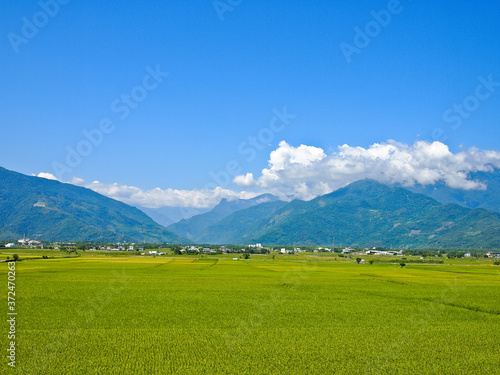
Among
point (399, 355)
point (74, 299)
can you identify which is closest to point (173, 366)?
point (399, 355)

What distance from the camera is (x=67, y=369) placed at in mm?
15234

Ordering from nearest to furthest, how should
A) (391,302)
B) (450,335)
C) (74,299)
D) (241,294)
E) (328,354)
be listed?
1. (328,354)
2. (450,335)
3. (74,299)
4. (391,302)
5. (241,294)

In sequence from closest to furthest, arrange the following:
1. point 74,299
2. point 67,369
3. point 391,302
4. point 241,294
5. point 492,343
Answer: point 67,369 → point 492,343 → point 74,299 → point 391,302 → point 241,294

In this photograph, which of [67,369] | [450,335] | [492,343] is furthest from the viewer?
[450,335]

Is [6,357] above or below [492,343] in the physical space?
above

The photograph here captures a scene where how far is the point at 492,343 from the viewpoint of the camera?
806 inches

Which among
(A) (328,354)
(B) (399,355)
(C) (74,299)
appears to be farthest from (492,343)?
(C) (74,299)

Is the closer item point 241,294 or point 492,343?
point 492,343

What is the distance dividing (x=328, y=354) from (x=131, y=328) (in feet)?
37.4

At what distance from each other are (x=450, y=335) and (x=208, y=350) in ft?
47.3

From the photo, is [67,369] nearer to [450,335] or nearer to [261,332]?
[261,332]

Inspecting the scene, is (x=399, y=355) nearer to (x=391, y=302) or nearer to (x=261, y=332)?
(x=261, y=332)

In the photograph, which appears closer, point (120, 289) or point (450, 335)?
point (450, 335)

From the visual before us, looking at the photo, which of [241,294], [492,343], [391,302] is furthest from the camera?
[241,294]
